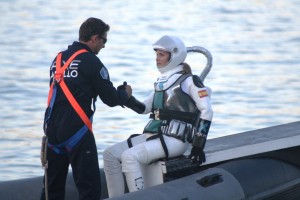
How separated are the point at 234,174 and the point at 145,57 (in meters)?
11.4

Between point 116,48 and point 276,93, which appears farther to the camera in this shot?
point 116,48

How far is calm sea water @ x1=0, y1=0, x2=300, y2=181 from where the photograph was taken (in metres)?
14.6

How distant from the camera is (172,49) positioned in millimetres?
8383

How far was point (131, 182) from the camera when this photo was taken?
8.15 meters

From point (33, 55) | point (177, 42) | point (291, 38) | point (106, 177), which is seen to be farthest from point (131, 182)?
point (291, 38)

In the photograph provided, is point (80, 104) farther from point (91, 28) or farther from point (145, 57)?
point (145, 57)

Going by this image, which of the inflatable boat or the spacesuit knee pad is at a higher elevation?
the spacesuit knee pad

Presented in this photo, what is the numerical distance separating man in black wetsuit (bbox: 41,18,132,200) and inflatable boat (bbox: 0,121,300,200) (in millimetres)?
444

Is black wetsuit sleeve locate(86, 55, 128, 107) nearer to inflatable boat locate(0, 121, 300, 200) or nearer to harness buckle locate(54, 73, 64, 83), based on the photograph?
harness buckle locate(54, 73, 64, 83)

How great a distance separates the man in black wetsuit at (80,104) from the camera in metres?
7.92

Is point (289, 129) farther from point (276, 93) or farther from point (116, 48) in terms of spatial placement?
point (116, 48)

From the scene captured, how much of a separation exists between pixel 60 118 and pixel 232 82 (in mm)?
9863

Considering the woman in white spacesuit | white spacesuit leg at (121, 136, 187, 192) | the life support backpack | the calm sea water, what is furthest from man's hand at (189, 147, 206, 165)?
the calm sea water

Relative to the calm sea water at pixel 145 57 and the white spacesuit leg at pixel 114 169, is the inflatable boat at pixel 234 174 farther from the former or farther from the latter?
the calm sea water at pixel 145 57
